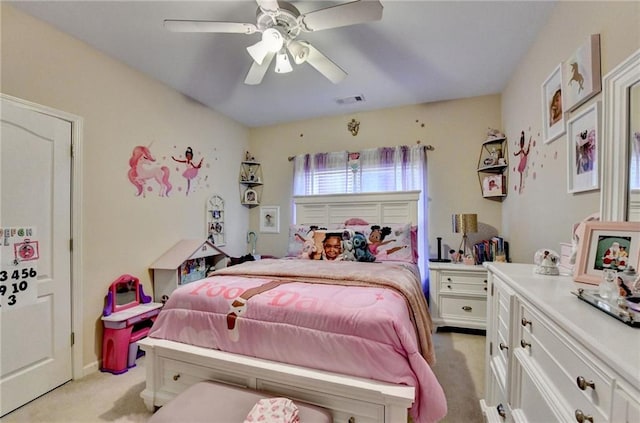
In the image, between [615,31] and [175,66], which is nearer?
[615,31]

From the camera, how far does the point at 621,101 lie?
122cm

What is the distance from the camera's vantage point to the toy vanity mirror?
7.85ft

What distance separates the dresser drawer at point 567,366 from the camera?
642 millimetres

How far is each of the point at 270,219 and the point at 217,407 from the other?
3.03 meters

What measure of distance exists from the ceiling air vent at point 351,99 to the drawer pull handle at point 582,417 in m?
3.16

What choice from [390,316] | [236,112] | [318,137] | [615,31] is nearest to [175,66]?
[236,112]

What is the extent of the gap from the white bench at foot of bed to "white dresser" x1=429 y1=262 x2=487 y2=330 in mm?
1927

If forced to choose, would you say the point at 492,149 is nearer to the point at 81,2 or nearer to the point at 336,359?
the point at 336,359

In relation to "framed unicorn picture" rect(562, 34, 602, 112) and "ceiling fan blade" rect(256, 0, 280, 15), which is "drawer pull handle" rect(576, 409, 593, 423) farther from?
"ceiling fan blade" rect(256, 0, 280, 15)

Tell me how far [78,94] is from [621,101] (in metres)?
3.38

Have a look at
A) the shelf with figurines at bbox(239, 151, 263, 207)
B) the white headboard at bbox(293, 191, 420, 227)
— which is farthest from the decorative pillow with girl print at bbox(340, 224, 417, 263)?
the shelf with figurines at bbox(239, 151, 263, 207)

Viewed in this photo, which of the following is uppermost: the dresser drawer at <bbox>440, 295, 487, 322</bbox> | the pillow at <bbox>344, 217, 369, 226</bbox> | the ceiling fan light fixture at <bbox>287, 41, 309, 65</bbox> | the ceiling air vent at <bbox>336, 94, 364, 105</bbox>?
the ceiling air vent at <bbox>336, 94, 364, 105</bbox>

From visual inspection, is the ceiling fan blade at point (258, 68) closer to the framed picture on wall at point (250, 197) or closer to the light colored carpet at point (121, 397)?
the framed picture on wall at point (250, 197)

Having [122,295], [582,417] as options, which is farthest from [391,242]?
[122,295]
